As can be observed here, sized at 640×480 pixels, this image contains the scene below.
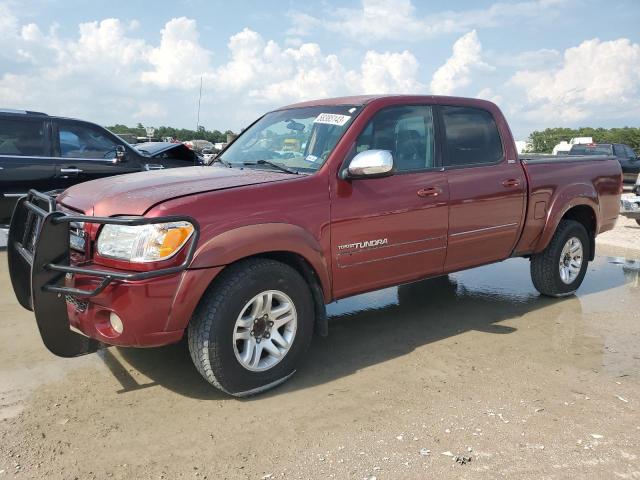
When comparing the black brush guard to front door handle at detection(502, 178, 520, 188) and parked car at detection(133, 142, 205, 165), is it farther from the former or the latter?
parked car at detection(133, 142, 205, 165)

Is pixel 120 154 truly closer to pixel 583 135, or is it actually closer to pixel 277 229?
pixel 277 229

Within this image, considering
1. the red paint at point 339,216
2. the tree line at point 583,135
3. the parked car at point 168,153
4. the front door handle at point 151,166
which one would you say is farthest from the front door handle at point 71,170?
the tree line at point 583,135

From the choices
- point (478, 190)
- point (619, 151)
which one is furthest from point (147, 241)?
point (619, 151)

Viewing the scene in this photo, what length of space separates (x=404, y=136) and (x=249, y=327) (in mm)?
1939

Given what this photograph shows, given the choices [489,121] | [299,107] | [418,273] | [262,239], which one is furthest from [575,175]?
[262,239]

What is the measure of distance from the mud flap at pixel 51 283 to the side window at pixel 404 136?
78.8 inches

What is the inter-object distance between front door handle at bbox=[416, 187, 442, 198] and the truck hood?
1.06 meters

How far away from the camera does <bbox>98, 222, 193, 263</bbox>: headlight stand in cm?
295

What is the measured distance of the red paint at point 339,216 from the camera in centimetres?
302

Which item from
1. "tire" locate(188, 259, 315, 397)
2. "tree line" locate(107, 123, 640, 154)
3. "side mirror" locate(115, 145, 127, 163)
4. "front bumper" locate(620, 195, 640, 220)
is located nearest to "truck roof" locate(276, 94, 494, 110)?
"tire" locate(188, 259, 315, 397)

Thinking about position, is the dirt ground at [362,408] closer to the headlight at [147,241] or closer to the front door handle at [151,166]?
the headlight at [147,241]

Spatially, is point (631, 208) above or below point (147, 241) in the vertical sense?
below

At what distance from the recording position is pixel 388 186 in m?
3.91

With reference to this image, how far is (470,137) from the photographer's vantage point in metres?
4.69
